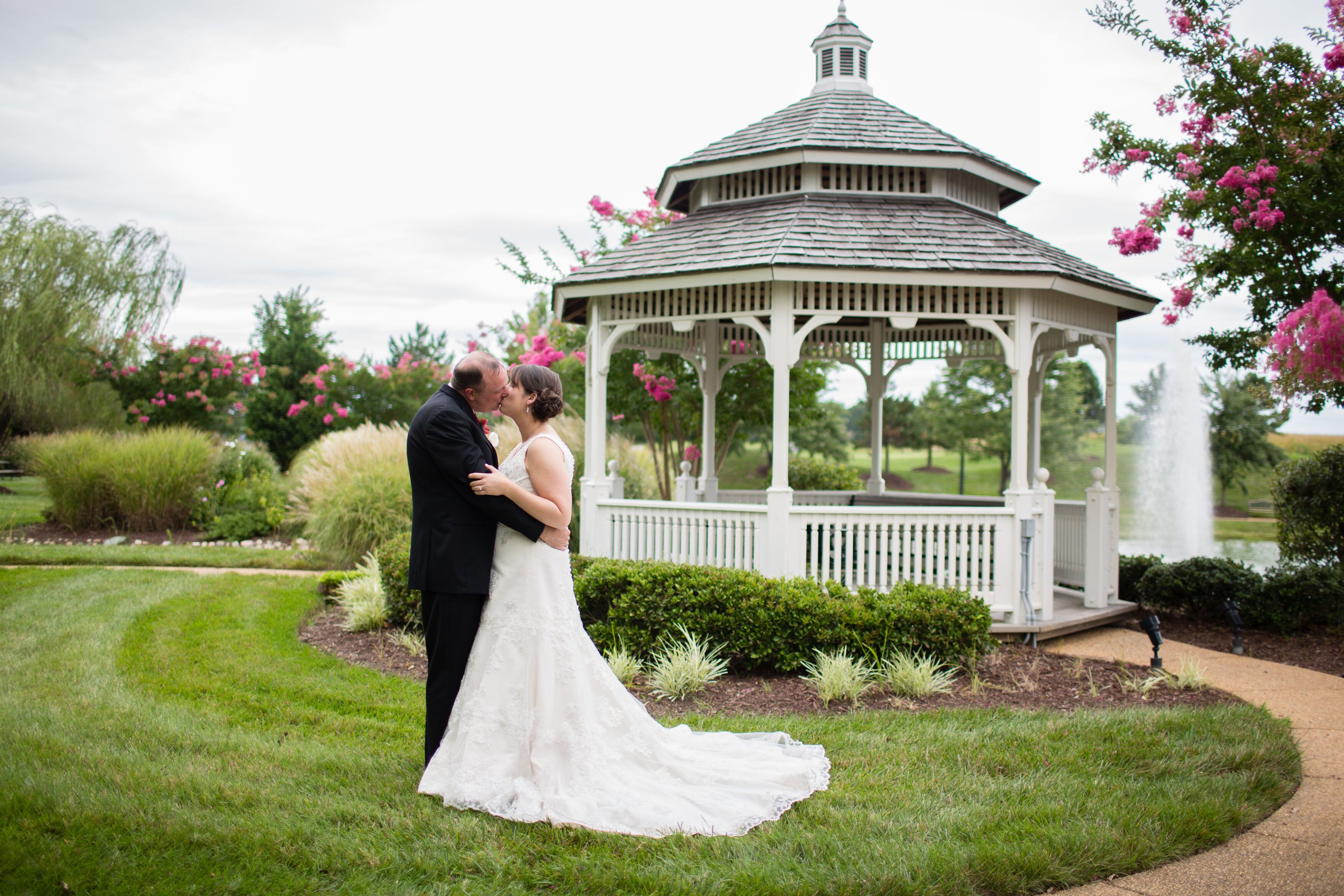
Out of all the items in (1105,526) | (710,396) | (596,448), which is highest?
(710,396)

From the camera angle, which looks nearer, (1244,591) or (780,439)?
(780,439)

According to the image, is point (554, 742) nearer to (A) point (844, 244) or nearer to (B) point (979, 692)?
(B) point (979, 692)

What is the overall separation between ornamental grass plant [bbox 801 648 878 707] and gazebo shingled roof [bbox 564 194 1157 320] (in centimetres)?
336

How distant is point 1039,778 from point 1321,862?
111 cm

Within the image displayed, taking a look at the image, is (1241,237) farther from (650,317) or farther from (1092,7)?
(650,317)

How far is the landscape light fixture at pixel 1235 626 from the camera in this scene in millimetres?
7465

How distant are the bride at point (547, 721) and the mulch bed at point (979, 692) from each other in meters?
1.57

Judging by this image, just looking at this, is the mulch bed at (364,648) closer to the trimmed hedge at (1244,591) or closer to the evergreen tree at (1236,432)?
the trimmed hedge at (1244,591)

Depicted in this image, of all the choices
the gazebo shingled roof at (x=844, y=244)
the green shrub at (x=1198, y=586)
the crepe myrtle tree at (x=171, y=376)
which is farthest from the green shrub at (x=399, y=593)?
the crepe myrtle tree at (x=171, y=376)

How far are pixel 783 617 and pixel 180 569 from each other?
845cm

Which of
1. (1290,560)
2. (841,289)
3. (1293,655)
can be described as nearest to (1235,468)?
(1290,560)

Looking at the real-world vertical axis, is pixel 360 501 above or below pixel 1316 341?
below

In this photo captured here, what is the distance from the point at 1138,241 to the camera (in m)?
7.89

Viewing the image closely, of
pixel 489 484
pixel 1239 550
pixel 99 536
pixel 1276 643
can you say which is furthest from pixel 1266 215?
pixel 1239 550
